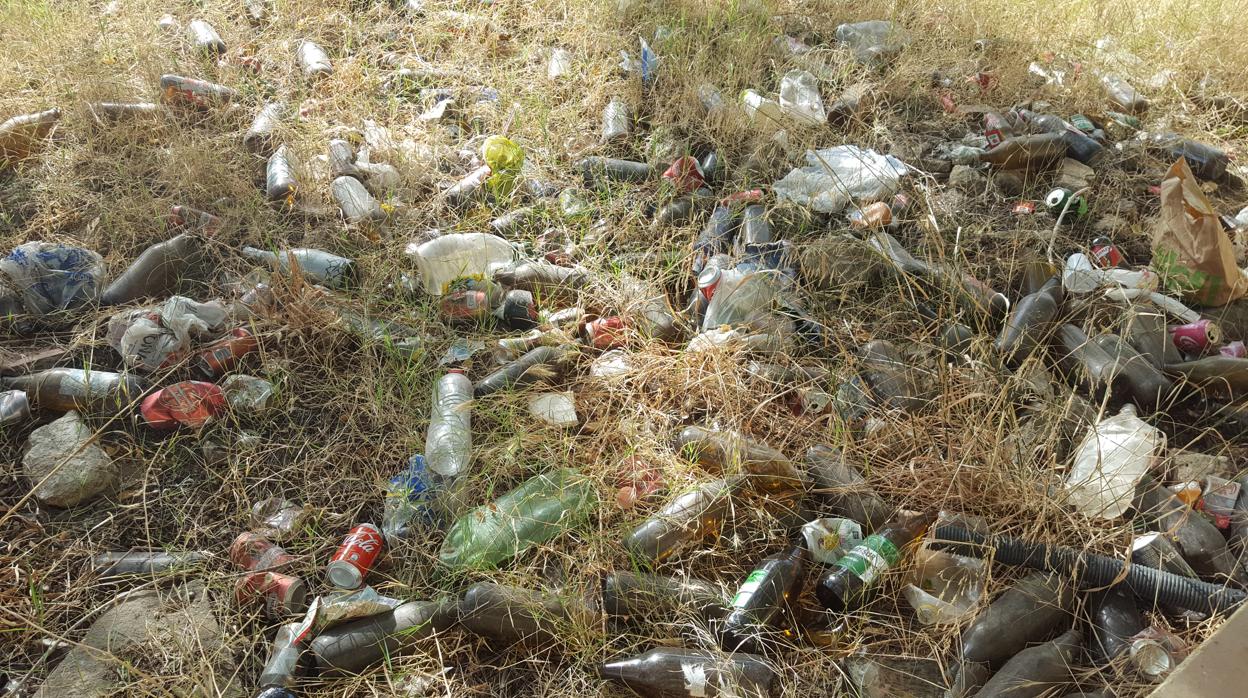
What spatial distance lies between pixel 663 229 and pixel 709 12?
1.88m

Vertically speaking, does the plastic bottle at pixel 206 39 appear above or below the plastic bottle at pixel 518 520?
above

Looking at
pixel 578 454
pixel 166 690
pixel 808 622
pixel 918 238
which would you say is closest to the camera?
pixel 166 690

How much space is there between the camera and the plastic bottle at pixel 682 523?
7.61ft

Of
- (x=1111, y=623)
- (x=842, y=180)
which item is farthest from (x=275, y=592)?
(x=842, y=180)

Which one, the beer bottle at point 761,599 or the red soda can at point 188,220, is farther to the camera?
the red soda can at point 188,220

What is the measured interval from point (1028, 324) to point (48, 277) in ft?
11.7

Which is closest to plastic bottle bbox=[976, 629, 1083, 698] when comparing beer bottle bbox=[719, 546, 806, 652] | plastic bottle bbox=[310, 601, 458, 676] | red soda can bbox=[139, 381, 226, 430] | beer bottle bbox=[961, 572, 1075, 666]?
beer bottle bbox=[961, 572, 1075, 666]

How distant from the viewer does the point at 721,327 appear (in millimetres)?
2912

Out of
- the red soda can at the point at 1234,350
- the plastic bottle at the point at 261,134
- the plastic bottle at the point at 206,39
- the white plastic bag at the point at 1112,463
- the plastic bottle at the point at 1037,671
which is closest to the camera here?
the plastic bottle at the point at 1037,671

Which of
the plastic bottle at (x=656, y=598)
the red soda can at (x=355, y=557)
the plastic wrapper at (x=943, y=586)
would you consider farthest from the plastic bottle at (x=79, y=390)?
the plastic wrapper at (x=943, y=586)

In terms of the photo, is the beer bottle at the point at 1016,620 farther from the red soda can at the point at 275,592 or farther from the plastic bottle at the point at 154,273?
the plastic bottle at the point at 154,273

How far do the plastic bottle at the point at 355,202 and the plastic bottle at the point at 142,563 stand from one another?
5.30 feet

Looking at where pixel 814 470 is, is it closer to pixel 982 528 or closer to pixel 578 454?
pixel 982 528

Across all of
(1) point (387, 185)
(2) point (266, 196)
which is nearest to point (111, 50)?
(2) point (266, 196)
